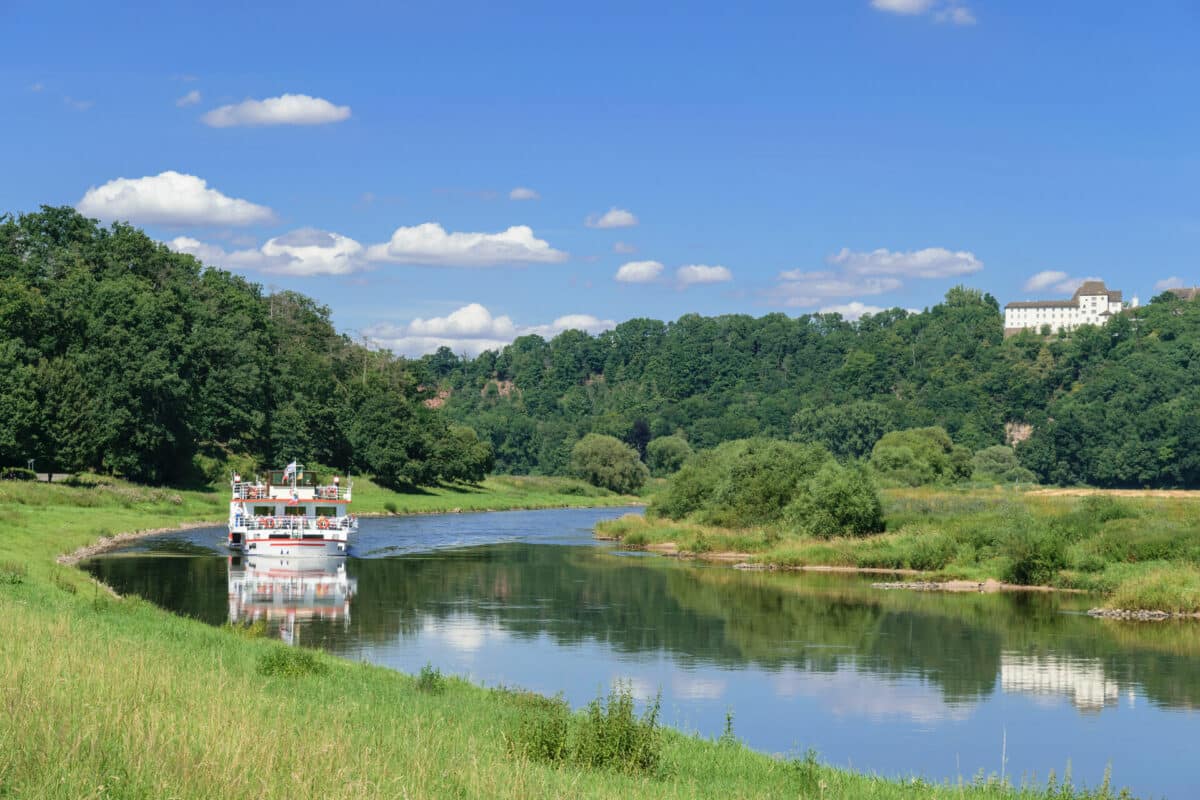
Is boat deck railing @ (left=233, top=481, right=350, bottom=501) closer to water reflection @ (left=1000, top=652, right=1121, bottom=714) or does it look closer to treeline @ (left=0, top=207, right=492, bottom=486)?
treeline @ (left=0, top=207, right=492, bottom=486)

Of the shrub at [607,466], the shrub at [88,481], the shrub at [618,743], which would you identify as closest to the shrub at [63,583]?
the shrub at [618,743]

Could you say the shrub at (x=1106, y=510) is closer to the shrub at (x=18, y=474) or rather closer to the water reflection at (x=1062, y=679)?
the water reflection at (x=1062, y=679)

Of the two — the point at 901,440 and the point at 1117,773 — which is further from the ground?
the point at 901,440

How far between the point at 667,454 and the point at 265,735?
177 metres

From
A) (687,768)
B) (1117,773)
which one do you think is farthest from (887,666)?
(687,768)

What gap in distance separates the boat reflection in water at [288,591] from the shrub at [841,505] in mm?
25565

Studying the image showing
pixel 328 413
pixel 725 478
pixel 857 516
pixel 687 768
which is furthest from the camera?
pixel 328 413

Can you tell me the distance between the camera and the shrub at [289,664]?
25.7 meters

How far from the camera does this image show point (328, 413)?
138 metres

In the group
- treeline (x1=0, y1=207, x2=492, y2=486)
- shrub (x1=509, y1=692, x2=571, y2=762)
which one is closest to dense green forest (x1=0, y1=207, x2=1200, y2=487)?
treeline (x1=0, y1=207, x2=492, y2=486)

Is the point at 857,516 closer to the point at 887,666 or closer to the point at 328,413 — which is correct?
the point at 887,666

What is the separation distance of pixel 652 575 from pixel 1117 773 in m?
40.0

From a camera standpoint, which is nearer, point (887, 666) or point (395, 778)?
point (395, 778)

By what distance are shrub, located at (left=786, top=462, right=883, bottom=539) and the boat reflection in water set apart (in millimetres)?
25565
